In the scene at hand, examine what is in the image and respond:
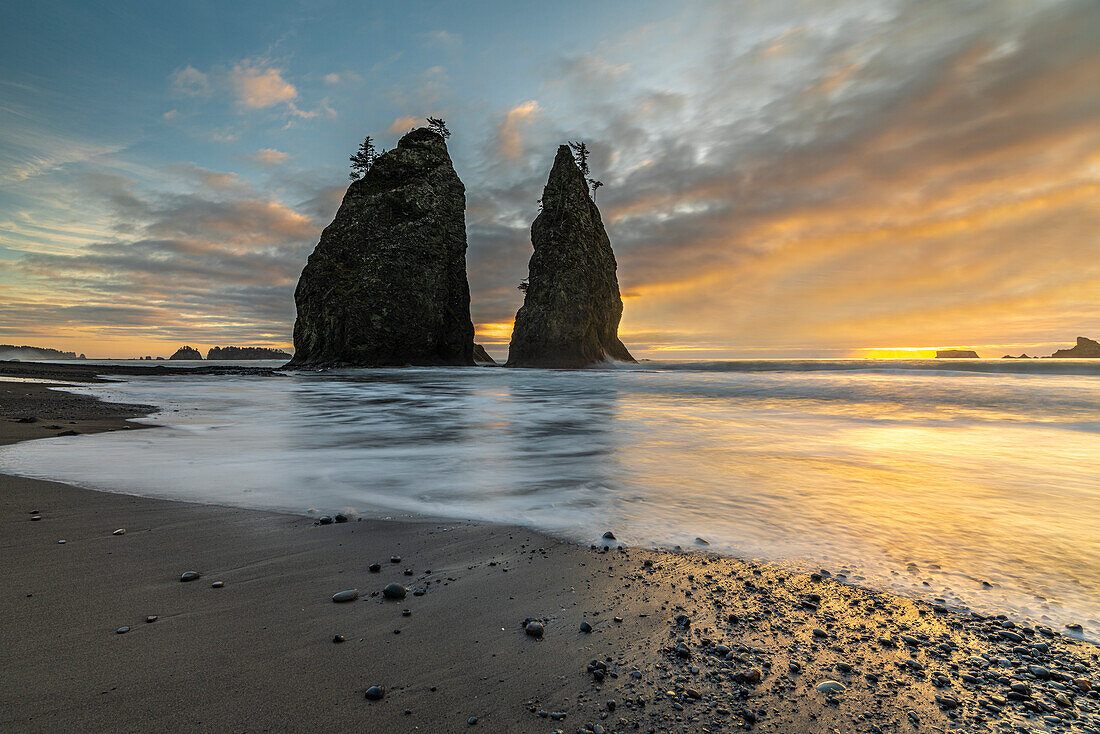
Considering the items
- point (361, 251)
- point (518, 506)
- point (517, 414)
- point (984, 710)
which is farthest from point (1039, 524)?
point (361, 251)

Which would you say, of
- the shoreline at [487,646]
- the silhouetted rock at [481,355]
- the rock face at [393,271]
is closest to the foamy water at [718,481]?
the shoreline at [487,646]

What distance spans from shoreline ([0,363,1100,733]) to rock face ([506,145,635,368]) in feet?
146

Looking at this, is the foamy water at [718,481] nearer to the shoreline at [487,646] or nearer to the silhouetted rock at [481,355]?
the shoreline at [487,646]

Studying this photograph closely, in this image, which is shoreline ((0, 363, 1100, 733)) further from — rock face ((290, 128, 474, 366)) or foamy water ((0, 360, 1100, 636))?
rock face ((290, 128, 474, 366))

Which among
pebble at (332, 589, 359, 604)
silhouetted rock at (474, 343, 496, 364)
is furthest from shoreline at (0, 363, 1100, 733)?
silhouetted rock at (474, 343, 496, 364)

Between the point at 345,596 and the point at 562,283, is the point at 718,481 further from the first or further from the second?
the point at 562,283

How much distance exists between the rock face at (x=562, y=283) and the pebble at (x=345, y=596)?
44.7m

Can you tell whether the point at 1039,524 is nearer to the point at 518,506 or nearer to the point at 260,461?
the point at 518,506

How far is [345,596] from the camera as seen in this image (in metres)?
2.25

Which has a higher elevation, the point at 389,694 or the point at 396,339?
the point at 396,339

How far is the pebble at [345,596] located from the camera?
224cm

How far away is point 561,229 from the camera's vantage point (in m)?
47.5

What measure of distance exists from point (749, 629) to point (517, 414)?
33.6ft

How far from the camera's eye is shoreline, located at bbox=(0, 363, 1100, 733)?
150 cm
